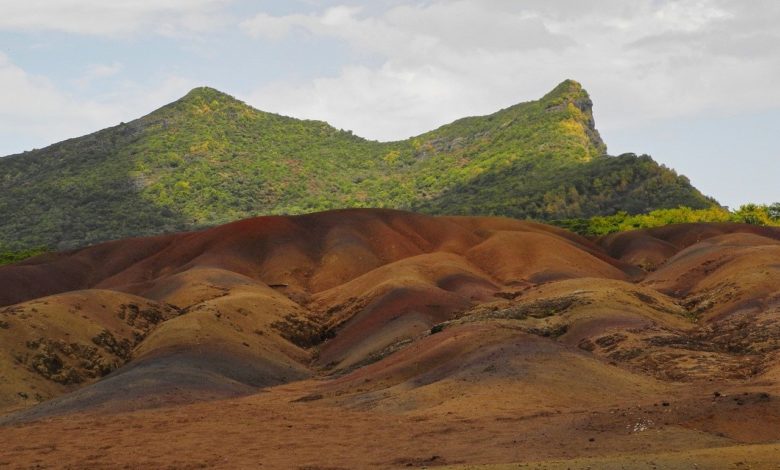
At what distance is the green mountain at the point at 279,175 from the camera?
137625mm

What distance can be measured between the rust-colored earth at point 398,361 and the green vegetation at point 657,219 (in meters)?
30.0

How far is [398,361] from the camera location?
40.5m

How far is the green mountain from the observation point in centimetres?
13762

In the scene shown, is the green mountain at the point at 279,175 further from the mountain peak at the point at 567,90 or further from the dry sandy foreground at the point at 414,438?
the dry sandy foreground at the point at 414,438

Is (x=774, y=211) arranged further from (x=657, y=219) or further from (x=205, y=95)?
(x=205, y=95)

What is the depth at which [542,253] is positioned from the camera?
81.2m

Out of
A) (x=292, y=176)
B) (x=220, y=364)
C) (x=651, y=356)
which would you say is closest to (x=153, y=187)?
(x=292, y=176)

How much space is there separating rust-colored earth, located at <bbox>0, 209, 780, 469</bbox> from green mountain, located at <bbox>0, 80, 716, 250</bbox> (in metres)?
52.9

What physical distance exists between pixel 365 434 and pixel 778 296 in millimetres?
26973

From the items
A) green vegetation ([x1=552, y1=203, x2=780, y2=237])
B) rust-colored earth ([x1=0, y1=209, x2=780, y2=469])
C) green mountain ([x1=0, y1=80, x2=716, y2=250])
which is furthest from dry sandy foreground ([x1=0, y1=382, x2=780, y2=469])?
green mountain ([x1=0, y1=80, x2=716, y2=250])

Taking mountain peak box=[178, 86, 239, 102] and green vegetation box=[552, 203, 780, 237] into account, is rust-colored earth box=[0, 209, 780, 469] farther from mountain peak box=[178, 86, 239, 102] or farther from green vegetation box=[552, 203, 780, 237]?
mountain peak box=[178, 86, 239, 102]

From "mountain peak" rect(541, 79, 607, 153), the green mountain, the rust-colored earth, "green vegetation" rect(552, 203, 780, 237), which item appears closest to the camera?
the rust-colored earth

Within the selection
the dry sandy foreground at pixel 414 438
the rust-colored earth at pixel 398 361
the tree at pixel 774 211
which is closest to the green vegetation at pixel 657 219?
the tree at pixel 774 211

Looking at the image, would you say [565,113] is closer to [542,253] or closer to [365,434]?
[542,253]
